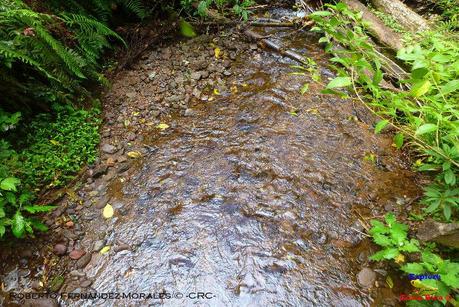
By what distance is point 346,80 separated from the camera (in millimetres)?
1831

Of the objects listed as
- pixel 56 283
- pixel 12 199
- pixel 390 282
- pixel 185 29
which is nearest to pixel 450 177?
pixel 390 282

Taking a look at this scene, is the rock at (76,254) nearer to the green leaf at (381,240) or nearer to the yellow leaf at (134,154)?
the yellow leaf at (134,154)

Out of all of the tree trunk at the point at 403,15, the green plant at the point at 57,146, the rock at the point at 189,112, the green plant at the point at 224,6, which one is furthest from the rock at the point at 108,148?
the tree trunk at the point at 403,15

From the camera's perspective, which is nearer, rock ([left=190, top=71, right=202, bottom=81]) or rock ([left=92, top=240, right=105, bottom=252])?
rock ([left=92, top=240, right=105, bottom=252])

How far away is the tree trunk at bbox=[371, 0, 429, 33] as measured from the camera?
4.75 meters

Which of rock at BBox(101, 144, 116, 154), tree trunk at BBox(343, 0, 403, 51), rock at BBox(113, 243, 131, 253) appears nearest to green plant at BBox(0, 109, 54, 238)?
rock at BBox(113, 243, 131, 253)

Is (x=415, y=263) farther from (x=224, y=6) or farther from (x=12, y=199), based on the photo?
(x=224, y=6)

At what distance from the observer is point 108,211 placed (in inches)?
116

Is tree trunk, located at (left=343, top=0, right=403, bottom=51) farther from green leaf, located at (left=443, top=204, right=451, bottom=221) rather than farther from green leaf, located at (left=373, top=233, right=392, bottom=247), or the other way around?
green leaf, located at (left=373, top=233, right=392, bottom=247)

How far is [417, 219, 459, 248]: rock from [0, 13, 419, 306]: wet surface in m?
0.39

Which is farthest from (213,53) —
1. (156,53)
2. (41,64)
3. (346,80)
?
(346,80)

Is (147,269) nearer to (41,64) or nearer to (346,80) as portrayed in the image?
(346,80)

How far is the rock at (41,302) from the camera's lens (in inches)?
92.7

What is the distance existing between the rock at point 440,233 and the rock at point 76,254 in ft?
9.67
